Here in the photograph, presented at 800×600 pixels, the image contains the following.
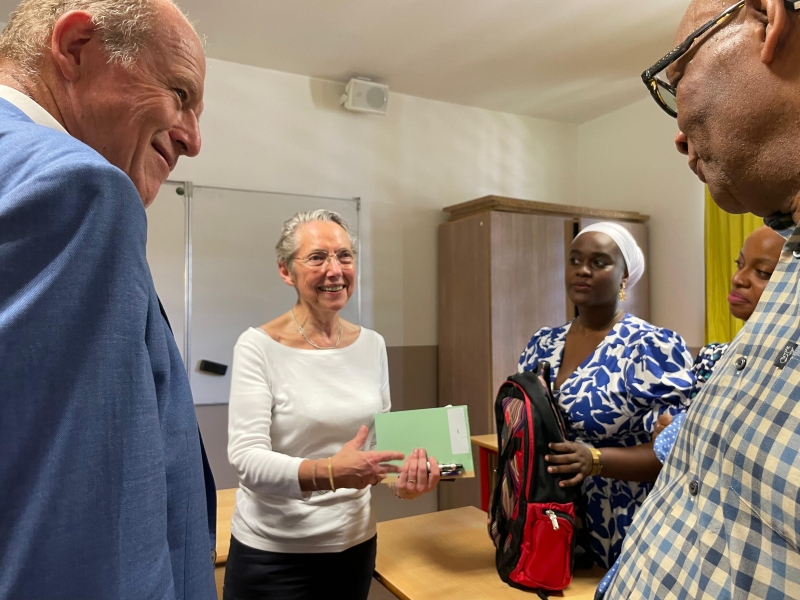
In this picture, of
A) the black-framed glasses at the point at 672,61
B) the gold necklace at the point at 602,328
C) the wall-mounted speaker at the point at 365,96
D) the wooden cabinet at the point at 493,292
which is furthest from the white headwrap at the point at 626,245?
the wall-mounted speaker at the point at 365,96

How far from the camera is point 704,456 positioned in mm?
661

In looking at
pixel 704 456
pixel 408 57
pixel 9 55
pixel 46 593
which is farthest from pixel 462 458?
pixel 408 57

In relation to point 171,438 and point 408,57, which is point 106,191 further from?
point 408,57

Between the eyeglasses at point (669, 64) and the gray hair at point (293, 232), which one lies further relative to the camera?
the gray hair at point (293, 232)

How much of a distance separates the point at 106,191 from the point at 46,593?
33 centimetres

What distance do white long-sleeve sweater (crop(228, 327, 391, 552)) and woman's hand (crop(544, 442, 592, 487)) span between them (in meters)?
0.54

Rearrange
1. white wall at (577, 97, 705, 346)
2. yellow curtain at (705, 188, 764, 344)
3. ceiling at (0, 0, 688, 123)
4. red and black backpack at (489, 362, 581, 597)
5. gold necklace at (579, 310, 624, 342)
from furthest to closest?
white wall at (577, 97, 705, 346)
yellow curtain at (705, 188, 764, 344)
ceiling at (0, 0, 688, 123)
gold necklace at (579, 310, 624, 342)
red and black backpack at (489, 362, 581, 597)

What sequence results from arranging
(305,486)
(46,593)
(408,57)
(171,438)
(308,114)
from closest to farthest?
(46,593) < (171,438) < (305,486) < (408,57) < (308,114)

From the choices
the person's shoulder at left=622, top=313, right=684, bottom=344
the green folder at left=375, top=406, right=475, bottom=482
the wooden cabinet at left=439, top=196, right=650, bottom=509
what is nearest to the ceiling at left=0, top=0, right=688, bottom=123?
the wooden cabinet at left=439, top=196, right=650, bottom=509

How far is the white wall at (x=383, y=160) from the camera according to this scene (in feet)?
11.1

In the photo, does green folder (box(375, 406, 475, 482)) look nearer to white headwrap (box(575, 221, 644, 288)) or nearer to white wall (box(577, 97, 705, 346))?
white headwrap (box(575, 221, 644, 288))

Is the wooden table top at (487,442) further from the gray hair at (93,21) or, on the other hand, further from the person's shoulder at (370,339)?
the gray hair at (93,21)

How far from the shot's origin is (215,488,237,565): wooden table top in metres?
1.70

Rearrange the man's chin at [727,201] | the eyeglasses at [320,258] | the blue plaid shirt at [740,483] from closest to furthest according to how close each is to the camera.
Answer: the blue plaid shirt at [740,483], the man's chin at [727,201], the eyeglasses at [320,258]
